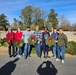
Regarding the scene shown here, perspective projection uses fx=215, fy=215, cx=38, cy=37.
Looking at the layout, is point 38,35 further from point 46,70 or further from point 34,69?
point 46,70

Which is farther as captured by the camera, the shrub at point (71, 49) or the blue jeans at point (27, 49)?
the shrub at point (71, 49)

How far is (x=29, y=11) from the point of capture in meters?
80.4

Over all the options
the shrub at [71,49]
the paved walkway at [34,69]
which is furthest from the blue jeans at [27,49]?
the shrub at [71,49]

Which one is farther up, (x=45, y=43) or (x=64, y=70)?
(x=45, y=43)

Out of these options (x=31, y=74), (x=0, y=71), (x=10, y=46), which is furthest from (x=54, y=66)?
(x=10, y=46)

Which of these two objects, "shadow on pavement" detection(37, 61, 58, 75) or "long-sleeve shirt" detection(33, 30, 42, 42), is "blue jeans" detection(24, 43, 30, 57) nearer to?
"long-sleeve shirt" detection(33, 30, 42, 42)

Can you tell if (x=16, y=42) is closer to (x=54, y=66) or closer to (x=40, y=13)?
(x=54, y=66)

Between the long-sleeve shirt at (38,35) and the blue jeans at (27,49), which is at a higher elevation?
the long-sleeve shirt at (38,35)

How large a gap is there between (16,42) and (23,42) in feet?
1.37

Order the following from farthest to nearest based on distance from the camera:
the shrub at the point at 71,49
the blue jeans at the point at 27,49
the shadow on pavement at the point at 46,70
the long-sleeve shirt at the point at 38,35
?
the shrub at the point at 71,49
the blue jeans at the point at 27,49
the long-sleeve shirt at the point at 38,35
the shadow on pavement at the point at 46,70

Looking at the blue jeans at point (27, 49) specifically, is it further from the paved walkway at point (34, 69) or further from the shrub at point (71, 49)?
the shrub at point (71, 49)

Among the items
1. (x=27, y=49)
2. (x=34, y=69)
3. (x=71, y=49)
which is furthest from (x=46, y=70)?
(x=71, y=49)

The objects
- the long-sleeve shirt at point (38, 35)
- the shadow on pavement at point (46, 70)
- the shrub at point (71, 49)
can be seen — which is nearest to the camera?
the shadow on pavement at point (46, 70)

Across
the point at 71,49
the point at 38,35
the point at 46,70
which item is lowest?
the point at 46,70
